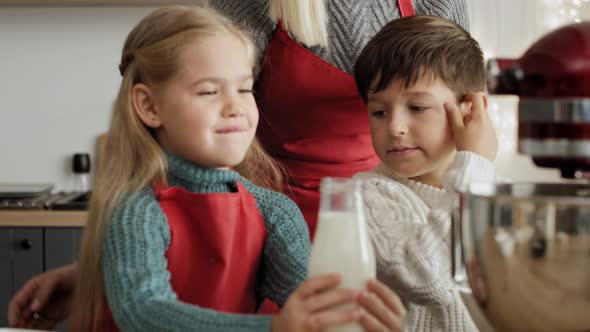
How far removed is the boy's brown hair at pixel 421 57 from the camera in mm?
1310

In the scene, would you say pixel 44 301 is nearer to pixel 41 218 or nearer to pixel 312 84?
pixel 312 84

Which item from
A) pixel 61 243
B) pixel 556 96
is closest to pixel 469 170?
pixel 556 96

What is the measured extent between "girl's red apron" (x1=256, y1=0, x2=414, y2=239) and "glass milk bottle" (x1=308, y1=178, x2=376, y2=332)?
2.64 ft

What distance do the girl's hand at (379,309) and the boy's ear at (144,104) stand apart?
0.43m

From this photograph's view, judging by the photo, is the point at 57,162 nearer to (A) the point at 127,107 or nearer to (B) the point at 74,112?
(B) the point at 74,112

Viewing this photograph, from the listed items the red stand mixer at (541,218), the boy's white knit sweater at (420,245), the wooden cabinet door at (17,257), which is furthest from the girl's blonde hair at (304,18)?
the wooden cabinet door at (17,257)

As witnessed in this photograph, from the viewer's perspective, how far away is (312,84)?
1.55 m

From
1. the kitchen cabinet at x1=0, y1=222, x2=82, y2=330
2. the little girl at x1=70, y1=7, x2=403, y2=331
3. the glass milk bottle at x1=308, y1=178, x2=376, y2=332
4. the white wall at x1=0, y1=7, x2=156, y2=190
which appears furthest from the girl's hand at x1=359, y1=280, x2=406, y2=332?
the white wall at x1=0, y1=7, x2=156, y2=190

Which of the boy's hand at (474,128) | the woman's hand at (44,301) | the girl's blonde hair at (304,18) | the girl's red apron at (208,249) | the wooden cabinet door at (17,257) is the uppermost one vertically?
the girl's blonde hair at (304,18)

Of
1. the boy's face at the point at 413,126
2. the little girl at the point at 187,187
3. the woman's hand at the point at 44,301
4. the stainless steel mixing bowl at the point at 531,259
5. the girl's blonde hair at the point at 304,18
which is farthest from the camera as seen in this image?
the girl's blonde hair at the point at 304,18

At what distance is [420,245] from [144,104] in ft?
1.41

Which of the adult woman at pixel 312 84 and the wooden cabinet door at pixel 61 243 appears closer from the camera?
the adult woman at pixel 312 84

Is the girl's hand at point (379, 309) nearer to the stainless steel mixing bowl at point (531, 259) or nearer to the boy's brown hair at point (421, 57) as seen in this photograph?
the stainless steel mixing bowl at point (531, 259)

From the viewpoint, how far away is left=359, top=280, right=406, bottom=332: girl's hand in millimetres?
725
